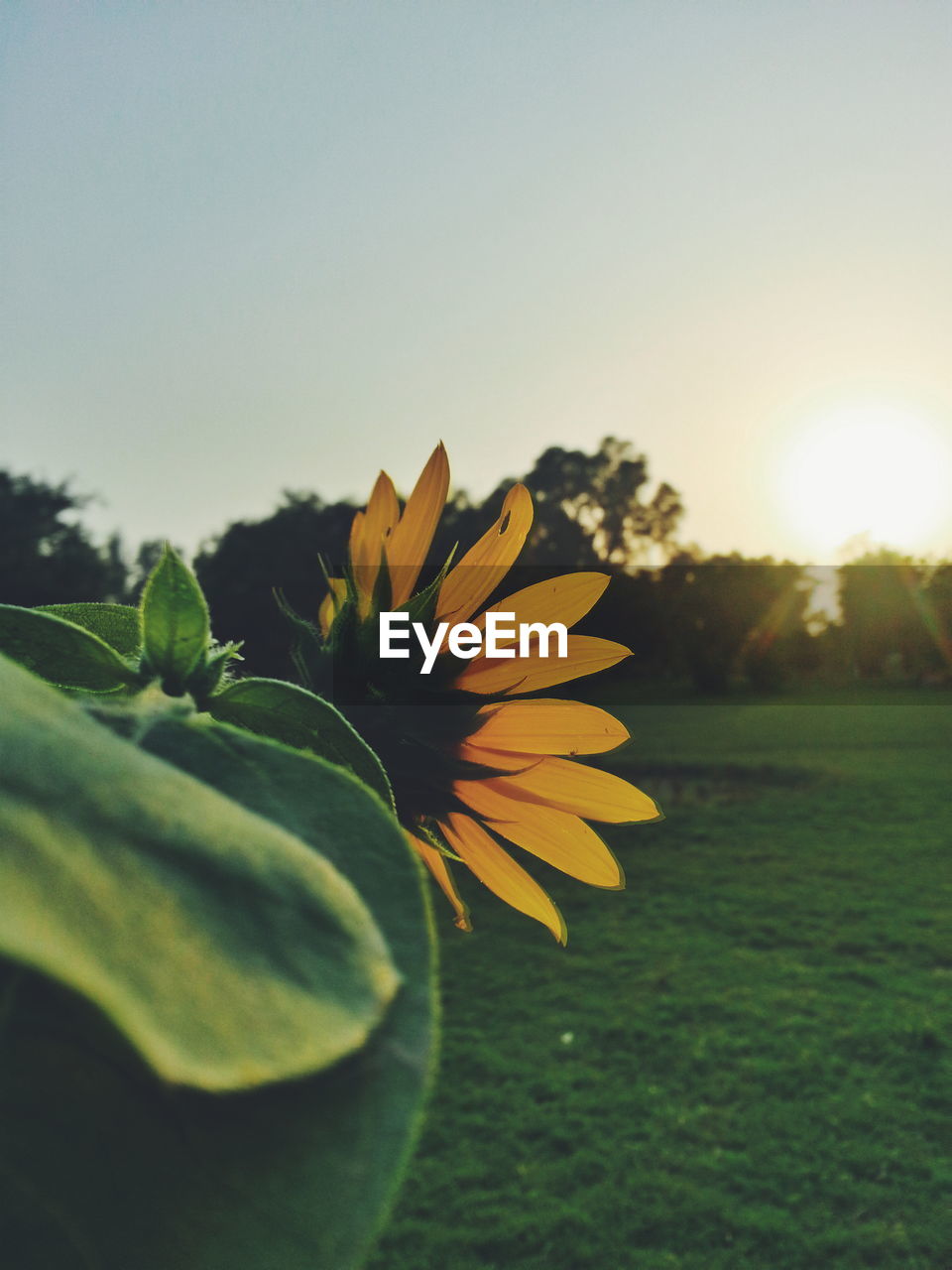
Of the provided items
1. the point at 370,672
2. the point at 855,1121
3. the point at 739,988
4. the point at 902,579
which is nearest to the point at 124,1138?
the point at 370,672

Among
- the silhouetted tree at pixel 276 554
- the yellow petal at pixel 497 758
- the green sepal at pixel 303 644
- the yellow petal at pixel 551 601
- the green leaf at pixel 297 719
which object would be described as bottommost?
the yellow petal at pixel 497 758

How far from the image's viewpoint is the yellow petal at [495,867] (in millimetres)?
493

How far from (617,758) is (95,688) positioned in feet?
44.8

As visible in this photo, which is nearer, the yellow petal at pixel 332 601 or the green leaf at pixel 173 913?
the green leaf at pixel 173 913

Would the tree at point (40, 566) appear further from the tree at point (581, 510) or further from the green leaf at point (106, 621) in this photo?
the green leaf at point (106, 621)

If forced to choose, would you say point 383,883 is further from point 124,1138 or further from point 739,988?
point 739,988

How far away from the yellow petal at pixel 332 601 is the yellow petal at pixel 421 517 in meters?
0.04

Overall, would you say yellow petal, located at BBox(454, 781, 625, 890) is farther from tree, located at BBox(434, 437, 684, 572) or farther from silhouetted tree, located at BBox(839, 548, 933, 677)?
silhouetted tree, located at BBox(839, 548, 933, 677)

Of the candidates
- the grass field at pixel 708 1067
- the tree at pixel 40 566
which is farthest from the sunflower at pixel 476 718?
the tree at pixel 40 566

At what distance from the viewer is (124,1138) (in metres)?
0.14

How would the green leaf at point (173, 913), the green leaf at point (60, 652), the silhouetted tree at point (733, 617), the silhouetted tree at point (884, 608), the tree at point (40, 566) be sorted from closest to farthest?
1. the green leaf at point (173, 913)
2. the green leaf at point (60, 652)
3. the tree at point (40, 566)
4. the silhouetted tree at point (733, 617)
5. the silhouetted tree at point (884, 608)

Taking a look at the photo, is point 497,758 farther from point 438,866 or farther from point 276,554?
point 276,554

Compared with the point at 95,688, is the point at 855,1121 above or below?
below

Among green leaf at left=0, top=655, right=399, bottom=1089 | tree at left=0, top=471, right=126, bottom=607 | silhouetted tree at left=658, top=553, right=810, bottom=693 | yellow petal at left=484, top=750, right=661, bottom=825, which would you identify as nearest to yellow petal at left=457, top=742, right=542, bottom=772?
yellow petal at left=484, top=750, right=661, bottom=825
